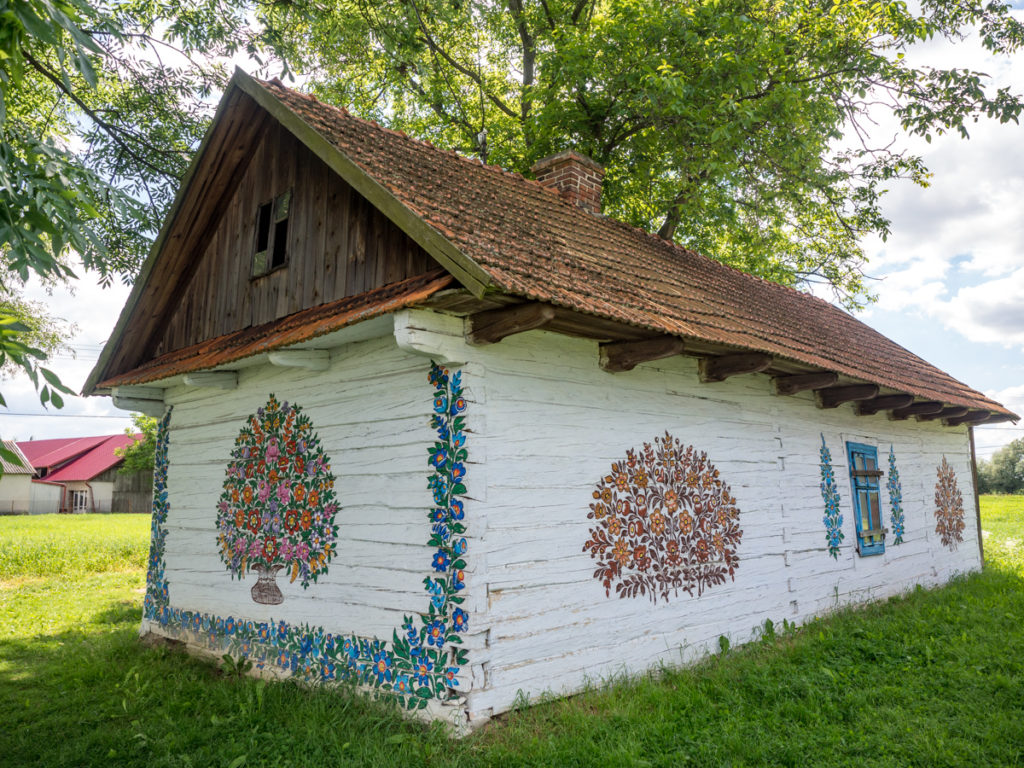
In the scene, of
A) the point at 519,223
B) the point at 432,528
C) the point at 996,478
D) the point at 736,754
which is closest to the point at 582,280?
the point at 519,223

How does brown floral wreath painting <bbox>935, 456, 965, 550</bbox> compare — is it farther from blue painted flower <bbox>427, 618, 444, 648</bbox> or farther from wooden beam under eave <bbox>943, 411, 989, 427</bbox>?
blue painted flower <bbox>427, 618, 444, 648</bbox>

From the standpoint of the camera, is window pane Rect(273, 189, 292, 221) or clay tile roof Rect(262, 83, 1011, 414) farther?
window pane Rect(273, 189, 292, 221)

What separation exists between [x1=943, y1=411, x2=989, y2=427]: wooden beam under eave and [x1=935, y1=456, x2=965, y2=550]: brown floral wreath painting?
759 mm

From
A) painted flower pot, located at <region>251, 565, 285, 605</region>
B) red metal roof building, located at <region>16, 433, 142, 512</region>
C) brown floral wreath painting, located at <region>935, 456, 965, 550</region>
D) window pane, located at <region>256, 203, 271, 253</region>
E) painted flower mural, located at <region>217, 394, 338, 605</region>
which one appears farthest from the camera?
red metal roof building, located at <region>16, 433, 142, 512</region>

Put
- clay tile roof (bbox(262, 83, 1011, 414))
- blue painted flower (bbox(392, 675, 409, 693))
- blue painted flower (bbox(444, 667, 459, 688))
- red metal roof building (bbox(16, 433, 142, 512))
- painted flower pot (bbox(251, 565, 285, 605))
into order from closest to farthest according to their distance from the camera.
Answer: blue painted flower (bbox(444, 667, 459, 688)), blue painted flower (bbox(392, 675, 409, 693)), clay tile roof (bbox(262, 83, 1011, 414)), painted flower pot (bbox(251, 565, 285, 605)), red metal roof building (bbox(16, 433, 142, 512))

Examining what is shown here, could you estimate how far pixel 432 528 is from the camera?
468cm

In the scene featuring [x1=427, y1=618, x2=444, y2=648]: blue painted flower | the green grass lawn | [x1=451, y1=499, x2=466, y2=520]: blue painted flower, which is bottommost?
the green grass lawn

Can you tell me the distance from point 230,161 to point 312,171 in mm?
1700

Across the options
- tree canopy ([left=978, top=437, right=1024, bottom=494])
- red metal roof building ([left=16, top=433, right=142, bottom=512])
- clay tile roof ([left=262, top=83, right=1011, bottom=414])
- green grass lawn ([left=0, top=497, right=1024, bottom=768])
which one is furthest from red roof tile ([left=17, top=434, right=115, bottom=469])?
tree canopy ([left=978, top=437, right=1024, bottom=494])

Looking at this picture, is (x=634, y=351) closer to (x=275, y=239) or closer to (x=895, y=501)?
(x=275, y=239)

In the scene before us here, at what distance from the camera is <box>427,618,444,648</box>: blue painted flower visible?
177 inches

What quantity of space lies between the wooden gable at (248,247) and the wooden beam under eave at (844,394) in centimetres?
601

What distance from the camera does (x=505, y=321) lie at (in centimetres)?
457

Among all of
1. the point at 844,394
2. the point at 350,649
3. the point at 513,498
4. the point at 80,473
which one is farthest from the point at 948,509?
the point at 80,473
